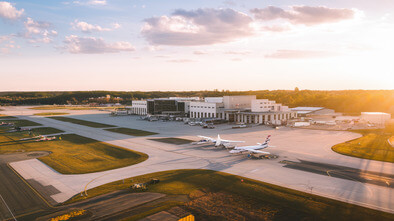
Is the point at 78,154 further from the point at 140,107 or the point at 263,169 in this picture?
the point at 140,107

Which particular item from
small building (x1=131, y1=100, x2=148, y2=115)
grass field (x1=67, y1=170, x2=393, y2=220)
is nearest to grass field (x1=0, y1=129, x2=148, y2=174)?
grass field (x1=67, y1=170, x2=393, y2=220)

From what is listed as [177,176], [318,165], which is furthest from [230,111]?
[177,176]

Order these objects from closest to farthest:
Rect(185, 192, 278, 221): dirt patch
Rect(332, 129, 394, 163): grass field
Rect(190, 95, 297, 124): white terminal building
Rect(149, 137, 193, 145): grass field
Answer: Rect(185, 192, 278, 221): dirt patch
Rect(332, 129, 394, 163): grass field
Rect(149, 137, 193, 145): grass field
Rect(190, 95, 297, 124): white terminal building

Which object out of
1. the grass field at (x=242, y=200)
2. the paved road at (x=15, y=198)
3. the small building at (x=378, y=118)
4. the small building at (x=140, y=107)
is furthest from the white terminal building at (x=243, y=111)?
the paved road at (x=15, y=198)

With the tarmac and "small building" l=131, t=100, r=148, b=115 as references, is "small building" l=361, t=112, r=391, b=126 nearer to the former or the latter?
the tarmac

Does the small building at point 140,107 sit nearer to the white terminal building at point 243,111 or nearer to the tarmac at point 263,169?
the white terminal building at point 243,111

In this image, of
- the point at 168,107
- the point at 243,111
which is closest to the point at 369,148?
the point at 243,111
